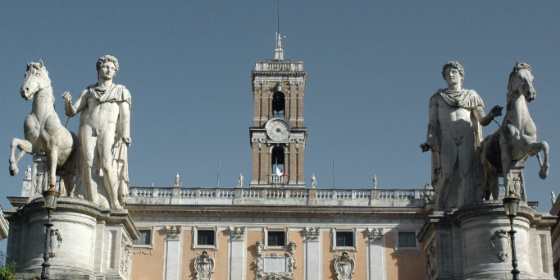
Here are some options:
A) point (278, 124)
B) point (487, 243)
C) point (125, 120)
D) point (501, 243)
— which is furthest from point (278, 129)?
point (501, 243)

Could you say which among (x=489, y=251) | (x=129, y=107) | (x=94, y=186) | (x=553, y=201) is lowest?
(x=489, y=251)

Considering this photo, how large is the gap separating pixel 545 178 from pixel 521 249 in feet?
5.89

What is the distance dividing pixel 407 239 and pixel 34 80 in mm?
39988

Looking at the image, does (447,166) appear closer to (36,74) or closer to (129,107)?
(129,107)

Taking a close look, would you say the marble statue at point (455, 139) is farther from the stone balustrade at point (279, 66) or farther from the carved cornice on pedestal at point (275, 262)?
the stone balustrade at point (279, 66)

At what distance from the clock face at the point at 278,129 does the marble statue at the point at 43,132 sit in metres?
48.8

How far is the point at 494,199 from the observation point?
891 inches

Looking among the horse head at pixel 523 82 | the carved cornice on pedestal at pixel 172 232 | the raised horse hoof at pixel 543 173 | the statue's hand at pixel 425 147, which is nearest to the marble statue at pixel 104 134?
the statue's hand at pixel 425 147

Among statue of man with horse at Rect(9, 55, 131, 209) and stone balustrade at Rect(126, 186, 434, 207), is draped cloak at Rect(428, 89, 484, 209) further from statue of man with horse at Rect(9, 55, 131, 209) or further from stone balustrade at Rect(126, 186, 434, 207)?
stone balustrade at Rect(126, 186, 434, 207)

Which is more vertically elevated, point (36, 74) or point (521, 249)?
point (36, 74)

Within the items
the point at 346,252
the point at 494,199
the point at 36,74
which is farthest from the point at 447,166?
the point at 346,252

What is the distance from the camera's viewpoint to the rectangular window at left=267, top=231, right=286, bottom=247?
60.3m

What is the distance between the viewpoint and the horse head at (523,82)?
22.5 metres

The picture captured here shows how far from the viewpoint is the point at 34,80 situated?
911 inches
